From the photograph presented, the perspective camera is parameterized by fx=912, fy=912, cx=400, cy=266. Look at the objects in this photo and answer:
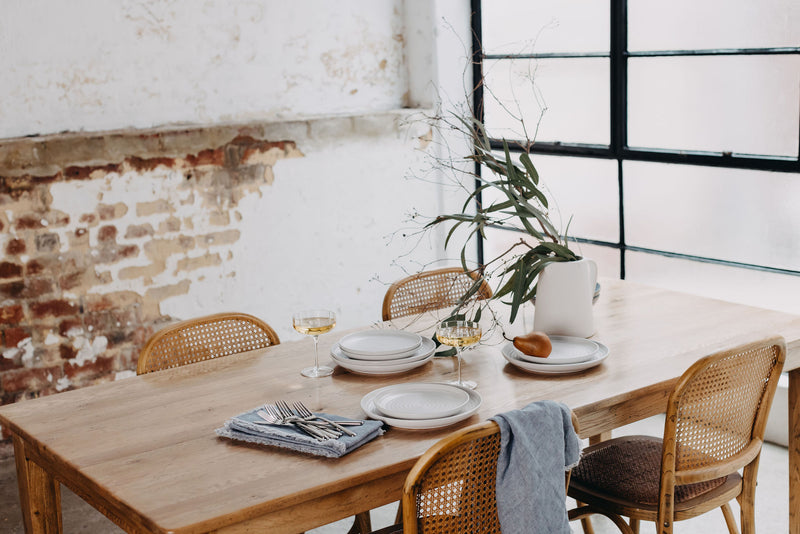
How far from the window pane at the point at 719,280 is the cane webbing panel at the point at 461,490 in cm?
224

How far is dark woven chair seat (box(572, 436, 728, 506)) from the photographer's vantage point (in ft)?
7.43

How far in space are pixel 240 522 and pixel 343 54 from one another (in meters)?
3.40

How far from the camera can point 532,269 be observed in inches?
100

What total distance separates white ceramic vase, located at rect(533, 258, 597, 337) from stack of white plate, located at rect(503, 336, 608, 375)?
0.07m

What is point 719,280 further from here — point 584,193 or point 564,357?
point 564,357

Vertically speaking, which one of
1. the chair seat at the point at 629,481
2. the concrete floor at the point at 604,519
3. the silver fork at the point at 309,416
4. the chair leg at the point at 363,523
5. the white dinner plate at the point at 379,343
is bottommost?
the concrete floor at the point at 604,519

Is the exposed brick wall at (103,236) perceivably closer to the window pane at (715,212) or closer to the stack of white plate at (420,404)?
the window pane at (715,212)

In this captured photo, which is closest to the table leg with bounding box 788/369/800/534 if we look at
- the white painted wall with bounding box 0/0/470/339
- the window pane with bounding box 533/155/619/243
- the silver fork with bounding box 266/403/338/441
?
the silver fork with bounding box 266/403/338/441

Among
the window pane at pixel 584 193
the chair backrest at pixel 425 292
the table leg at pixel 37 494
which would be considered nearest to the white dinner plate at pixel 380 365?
the chair backrest at pixel 425 292

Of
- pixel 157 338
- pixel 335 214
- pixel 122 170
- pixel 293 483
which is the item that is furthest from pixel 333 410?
pixel 335 214

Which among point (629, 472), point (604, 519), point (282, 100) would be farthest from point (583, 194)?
point (629, 472)

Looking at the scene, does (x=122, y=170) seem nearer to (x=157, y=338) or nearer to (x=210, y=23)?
(x=210, y=23)

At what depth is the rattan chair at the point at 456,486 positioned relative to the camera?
5.47 ft

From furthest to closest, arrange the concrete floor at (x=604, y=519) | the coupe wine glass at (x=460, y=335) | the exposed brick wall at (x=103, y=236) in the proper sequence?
1. the exposed brick wall at (x=103, y=236)
2. the concrete floor at (x=604, y=519)
3. the coupe wine glass at (x=460, y=335)
